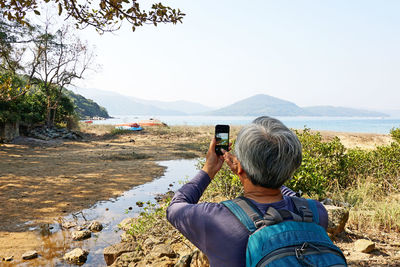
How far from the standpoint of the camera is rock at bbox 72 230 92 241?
5289 millimetres

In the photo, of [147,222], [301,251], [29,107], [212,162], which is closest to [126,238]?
[147,222]

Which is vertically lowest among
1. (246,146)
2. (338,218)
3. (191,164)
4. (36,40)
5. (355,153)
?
(191,164)

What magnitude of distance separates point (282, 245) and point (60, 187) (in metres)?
8.83

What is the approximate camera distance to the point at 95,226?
5789 millimetres

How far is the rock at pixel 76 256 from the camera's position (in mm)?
4461

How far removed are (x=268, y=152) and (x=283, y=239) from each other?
1.29 ft

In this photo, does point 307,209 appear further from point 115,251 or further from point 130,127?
point 130,127

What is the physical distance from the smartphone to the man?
25 centimetres

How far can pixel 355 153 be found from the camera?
7.54 metres

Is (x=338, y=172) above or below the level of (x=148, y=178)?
above

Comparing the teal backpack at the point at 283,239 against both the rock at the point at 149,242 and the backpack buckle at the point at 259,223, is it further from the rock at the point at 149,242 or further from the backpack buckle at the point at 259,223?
the rock at the point at 149,242

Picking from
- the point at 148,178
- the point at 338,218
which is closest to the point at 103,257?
the point at 338,218

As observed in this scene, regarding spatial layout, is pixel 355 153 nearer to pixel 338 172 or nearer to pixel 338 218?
pixel 338 172

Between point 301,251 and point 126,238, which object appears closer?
point 301,251
